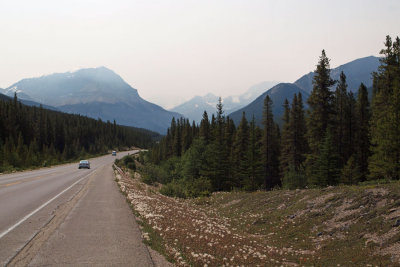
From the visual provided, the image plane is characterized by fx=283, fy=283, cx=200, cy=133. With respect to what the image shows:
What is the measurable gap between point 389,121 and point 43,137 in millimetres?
109006

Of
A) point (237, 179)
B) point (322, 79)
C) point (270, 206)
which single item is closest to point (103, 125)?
point (237, 179)

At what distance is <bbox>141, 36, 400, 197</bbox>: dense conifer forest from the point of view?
29000mm

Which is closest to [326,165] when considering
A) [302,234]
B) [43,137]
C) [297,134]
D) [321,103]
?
[321,103]

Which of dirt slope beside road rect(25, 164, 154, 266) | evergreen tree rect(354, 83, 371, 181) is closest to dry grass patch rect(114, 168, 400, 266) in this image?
dirt slope beside road rect(25, 164, 154, 266)

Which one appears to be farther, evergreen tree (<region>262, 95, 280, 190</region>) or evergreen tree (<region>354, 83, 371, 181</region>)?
evergreen tree (<region>262, 95, 280, 190</region>)

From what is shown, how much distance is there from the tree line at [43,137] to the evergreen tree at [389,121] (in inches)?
1735

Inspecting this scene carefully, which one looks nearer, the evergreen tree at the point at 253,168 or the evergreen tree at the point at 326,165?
the evergreen tree at the point at 326,165

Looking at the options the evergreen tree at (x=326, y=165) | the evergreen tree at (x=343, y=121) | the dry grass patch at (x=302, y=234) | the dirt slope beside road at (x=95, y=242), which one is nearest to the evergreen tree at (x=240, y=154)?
the evergreen tree at (x=343, y=121)

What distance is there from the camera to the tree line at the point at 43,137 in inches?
2082

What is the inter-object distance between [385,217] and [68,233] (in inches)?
372

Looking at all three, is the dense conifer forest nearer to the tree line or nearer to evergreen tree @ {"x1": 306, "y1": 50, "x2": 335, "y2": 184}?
evergreen tree @ {"x1": 306, "y1": 50, "x2": 335, "y2": 184}

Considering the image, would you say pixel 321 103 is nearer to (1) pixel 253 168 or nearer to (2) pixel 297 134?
(2) pixel 297 134

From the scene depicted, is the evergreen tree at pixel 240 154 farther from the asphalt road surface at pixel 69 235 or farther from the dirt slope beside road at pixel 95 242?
the dirt slope beside road at pixel 95 242

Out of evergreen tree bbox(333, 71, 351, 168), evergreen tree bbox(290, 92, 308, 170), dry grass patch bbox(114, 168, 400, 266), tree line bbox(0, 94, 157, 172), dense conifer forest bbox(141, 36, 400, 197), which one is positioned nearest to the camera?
dry grass patch bbox(114, 168, 400, 266)
